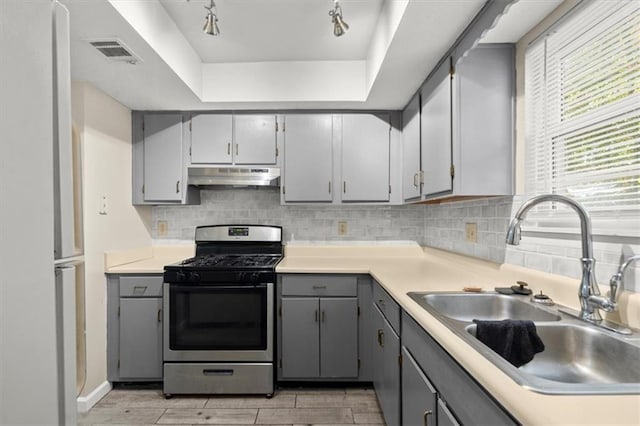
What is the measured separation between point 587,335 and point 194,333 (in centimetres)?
223

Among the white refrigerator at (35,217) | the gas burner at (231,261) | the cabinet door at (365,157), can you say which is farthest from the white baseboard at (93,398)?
the cabinet door at (365,157)

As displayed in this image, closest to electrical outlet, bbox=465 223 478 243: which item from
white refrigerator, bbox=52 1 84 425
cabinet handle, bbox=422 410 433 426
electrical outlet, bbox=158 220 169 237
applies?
cabinet handle, bbox=422 410 433 426

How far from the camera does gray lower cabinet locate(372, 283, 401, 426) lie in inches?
64.5

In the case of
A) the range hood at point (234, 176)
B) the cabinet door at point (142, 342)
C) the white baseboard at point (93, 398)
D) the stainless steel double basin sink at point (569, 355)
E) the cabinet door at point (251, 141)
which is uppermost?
the cabinet door at point (251, 141)

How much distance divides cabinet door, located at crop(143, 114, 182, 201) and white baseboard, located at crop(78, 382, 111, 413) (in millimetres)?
1438

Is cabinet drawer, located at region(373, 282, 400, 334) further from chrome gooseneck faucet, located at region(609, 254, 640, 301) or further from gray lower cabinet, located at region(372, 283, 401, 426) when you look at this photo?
chrome gooseneck faucet, located at region(609, 254, 640, 301)

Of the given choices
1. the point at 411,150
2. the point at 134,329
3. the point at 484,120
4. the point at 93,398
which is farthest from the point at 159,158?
the point at 484,120

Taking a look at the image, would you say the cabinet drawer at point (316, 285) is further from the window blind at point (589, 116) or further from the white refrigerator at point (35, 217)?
the white refrigerator at point (35, 217)

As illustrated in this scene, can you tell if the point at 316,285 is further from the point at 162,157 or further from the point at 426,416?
the point at 162,157

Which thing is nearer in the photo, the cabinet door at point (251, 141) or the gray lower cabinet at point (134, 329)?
the gray lower cabinet at point (134, 329)

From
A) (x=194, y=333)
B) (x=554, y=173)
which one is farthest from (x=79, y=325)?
(x=554, y=173)

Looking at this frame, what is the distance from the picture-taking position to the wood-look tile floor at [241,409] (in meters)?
2.08

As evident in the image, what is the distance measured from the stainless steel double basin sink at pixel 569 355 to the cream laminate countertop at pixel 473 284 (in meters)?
0.02

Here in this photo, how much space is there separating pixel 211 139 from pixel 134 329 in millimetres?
1587
